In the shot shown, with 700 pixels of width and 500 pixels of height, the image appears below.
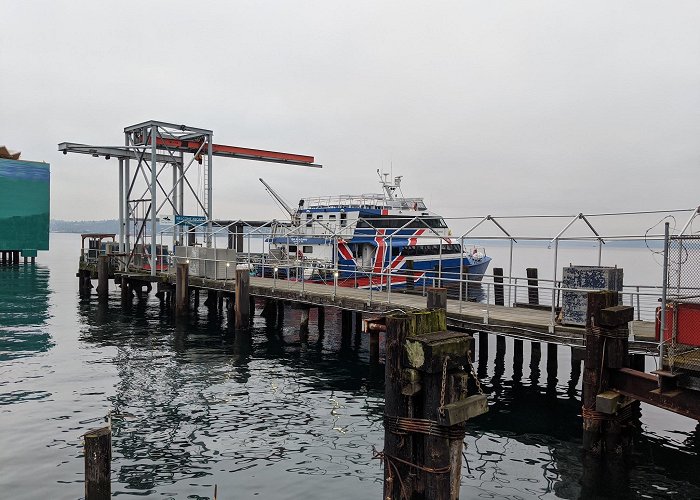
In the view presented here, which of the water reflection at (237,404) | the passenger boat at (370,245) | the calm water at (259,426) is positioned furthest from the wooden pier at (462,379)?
the passenger boat at (370,245)

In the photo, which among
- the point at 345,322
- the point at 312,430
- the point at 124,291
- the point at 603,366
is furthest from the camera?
the point at 124,291

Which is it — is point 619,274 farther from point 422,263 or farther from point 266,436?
point 422,263

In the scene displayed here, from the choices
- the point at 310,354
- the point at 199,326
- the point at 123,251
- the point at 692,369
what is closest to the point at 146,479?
the point at 692,369

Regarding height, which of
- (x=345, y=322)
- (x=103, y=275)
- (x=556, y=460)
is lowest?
(x=556, y=460)

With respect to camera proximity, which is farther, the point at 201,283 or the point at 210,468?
the point at 201,283

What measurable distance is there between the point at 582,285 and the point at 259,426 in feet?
30.0

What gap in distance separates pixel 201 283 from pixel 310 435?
17.1 m

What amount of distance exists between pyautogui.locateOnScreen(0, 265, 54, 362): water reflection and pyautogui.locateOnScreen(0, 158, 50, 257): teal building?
1984 centimetres

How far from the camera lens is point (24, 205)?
73.3m

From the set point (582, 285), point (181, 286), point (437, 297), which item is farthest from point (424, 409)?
point (181, 286)

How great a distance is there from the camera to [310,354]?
21.8 metres

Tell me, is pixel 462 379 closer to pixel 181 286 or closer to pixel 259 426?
pixel 259 426

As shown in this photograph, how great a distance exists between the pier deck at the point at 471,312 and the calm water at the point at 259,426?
227 cm

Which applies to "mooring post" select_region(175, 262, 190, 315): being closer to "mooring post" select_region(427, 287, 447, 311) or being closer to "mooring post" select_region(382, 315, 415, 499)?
"mooring post" select_region(427, 287, 447, 311)
